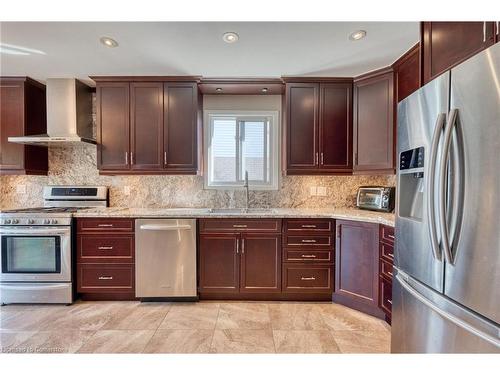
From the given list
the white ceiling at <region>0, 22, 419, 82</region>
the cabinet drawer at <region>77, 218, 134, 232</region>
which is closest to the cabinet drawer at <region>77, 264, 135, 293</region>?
the cabinet drawer at <region>77, 218, 134, 232</region>

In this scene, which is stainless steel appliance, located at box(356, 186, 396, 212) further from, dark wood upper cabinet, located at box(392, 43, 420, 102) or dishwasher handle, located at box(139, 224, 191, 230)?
dishwasher handle, located at box(139, 224, 191, 230)

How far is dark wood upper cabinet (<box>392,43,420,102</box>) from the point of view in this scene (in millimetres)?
2086

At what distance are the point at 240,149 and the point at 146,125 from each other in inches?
44.7

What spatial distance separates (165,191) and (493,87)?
299 cm

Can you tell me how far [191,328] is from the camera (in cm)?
210

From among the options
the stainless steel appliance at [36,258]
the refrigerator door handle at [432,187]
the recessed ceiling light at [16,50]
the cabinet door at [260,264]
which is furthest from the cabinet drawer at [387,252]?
the recessed ceiling light at [16,50]

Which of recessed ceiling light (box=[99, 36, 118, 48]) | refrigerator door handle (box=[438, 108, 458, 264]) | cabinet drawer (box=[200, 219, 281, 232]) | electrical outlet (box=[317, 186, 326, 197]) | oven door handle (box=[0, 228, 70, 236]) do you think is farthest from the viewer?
electrical outlet (box=[317, 186, 326, 197])

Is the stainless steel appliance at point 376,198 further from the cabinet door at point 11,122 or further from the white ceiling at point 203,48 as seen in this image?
the cabinet door at point 11,122

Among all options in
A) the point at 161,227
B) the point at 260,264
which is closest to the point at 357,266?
the point at 260,264

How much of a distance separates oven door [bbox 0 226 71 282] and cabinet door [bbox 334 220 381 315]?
2.75 m

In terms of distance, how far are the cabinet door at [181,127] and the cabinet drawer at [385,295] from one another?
2193 millimetres
